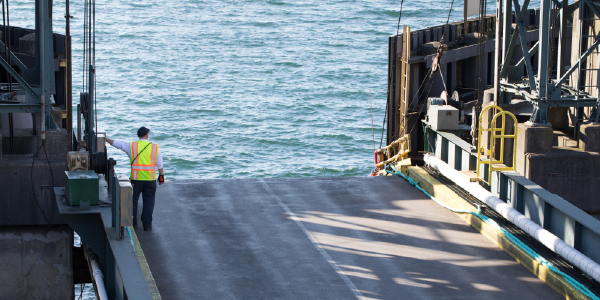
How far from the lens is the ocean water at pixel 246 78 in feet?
110

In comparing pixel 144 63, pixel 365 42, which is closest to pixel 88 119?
pixel 144 63

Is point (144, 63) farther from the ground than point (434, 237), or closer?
farther from the ground

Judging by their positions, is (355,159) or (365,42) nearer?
(355,159)

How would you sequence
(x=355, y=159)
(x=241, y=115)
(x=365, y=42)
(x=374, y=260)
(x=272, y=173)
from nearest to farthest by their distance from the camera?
(x=374, y=260) → (x=272, y=173) → (x=355, y=159) → (x=241, y=115) → (x=365, y=42)

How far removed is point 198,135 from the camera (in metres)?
35.8

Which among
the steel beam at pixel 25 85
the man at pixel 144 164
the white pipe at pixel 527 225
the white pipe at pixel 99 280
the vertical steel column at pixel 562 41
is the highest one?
the vertical steel column at pixel 562 41

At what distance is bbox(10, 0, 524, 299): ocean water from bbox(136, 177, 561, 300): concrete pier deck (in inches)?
317

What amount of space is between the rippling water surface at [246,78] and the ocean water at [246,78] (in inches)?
3.5

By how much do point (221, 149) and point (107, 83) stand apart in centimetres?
1378

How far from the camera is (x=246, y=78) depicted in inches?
1809

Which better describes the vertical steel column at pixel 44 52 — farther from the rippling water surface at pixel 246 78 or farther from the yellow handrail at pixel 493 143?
the rippling water surface at pixel 246 78

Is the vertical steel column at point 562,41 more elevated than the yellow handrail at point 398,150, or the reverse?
the vertical steel column at point 562,41

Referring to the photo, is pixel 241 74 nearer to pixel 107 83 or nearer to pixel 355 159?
pixel 107 83

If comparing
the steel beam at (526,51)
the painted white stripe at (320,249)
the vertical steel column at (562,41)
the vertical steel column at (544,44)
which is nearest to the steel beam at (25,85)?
the painted white stripe at (320,249)
